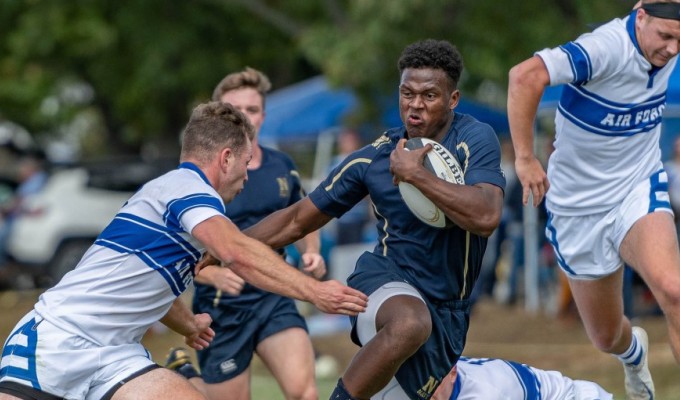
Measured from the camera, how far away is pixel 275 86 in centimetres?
2256

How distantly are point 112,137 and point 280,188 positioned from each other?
2149 centimetres

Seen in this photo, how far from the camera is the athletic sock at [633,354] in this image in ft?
23.1

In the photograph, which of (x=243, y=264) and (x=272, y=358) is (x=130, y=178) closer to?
(x=272, y=358)

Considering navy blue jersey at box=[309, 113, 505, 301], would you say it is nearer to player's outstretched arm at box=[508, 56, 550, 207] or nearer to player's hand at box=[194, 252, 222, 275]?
player's outstretched arm at box=[508, 56, 550, 207]

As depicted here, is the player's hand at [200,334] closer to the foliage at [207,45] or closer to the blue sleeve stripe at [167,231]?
the blue sleeve stripe at [167,231]

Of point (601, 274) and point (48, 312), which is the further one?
point (601, 274)

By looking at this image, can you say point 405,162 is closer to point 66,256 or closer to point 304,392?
point 304,392

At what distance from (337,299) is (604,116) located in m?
2.31

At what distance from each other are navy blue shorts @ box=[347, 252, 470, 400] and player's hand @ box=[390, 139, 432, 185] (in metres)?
0.53

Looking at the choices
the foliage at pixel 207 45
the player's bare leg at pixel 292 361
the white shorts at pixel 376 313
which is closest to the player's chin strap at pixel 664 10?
the white shorts at pixel 376 313

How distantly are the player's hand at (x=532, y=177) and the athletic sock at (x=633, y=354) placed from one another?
56.0 inches

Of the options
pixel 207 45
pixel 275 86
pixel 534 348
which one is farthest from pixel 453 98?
pixel 275 86

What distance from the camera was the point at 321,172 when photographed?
18.3 metres

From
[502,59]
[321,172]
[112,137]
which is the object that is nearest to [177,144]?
[112,137]
